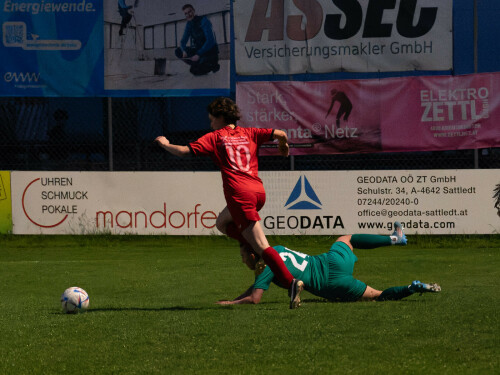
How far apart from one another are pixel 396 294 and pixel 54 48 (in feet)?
35.7

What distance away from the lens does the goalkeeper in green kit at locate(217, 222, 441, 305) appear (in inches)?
270

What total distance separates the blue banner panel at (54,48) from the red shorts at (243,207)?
945cm

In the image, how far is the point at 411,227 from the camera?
563 inches

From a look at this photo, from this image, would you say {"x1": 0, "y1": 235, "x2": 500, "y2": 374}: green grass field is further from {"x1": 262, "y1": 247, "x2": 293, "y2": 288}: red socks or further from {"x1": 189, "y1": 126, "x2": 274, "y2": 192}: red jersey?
{"x1": 189, "y1": 126, "x2": 274, "y2": 192}: red jersey

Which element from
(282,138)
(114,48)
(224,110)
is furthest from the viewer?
(114,48)

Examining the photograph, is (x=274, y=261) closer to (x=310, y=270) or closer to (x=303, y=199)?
(x=310, y=270)

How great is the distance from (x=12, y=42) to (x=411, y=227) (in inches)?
339

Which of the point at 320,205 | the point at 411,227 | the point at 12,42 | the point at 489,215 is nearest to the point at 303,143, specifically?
the point at 320,205

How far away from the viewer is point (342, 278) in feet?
22.6

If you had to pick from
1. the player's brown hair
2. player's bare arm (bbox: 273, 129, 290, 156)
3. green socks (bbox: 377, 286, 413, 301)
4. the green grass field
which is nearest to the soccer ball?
the green grass field

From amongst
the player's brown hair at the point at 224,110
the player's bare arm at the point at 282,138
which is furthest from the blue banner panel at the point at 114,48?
the player's brown hair at the point at 224,110

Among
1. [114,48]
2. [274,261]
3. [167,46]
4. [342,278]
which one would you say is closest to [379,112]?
[167,46]

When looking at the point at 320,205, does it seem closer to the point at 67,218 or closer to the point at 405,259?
the point at 405,259

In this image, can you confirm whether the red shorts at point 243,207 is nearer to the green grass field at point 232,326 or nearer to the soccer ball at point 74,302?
the green grass field at point 232,326
